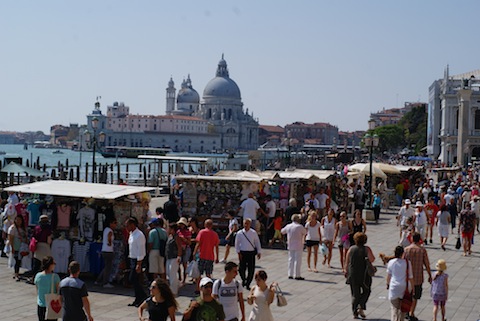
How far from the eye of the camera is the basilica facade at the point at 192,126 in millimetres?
179250

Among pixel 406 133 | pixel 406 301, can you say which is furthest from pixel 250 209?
pixel 406 133

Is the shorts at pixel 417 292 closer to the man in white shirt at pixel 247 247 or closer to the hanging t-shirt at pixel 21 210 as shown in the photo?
the man in white shirt at pixel 247 247

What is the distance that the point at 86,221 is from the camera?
1179 centimetres

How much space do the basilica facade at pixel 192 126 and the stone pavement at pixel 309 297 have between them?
158 meters

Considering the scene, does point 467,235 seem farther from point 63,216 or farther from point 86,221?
point 63,216

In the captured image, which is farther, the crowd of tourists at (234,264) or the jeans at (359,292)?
the jeans at (359,292)

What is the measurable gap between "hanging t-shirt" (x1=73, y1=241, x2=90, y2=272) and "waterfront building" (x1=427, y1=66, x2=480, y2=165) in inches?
1941

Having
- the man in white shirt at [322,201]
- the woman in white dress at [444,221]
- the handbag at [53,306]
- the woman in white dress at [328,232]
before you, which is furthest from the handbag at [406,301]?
the man in white shirt at [322,201]

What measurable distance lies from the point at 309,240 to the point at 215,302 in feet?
21.4

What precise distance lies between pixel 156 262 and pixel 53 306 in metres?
2.83

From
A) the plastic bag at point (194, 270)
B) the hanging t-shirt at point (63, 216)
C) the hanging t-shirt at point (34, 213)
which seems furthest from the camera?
the hanging t-shirt at point (34, 213)

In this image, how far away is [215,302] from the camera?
6730 millimetres

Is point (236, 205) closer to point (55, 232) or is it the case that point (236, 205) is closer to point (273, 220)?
point (273, 220)

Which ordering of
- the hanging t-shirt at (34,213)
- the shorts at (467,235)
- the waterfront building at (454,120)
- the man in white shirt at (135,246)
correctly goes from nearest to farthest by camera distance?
1. the man in white shirt at (135,246)
2. the hanging t-shirt at (34,213)
3. the shorts at (467,235)
4. the waterfront building at (454,120)
